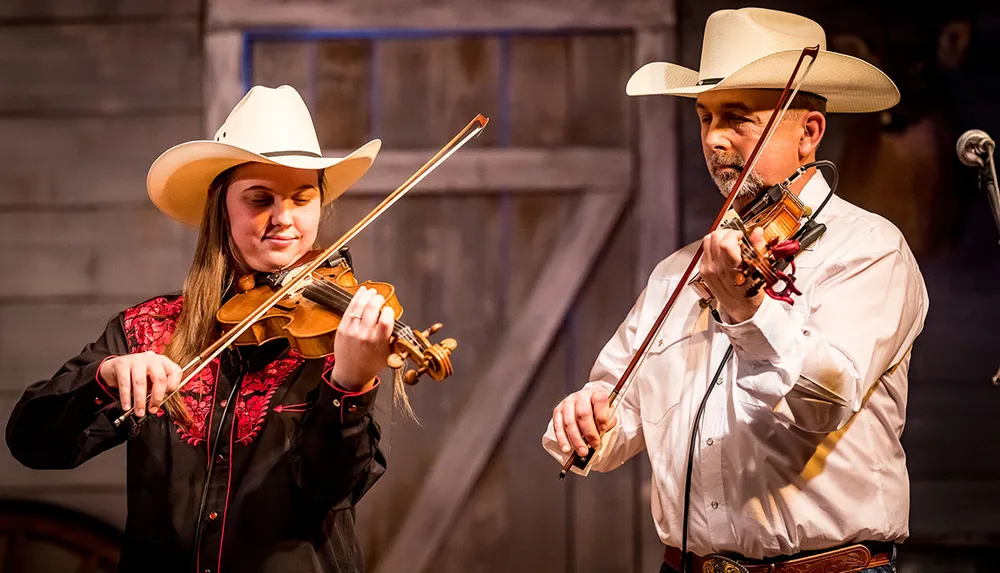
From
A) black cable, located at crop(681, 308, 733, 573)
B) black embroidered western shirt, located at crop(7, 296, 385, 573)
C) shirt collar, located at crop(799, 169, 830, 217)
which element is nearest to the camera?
→ black embroidered western shirt, located at crop(7, 296, 385, 573)

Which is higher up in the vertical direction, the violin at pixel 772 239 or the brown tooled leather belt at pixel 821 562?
the violin at pixel 772 239

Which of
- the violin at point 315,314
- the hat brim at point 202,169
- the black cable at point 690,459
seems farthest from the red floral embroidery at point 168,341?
the black cable at point 690,459

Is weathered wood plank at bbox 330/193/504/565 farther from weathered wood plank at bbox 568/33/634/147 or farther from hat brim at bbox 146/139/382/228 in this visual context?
hat brim at bbox 146/139/382/228

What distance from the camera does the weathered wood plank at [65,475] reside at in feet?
12.0

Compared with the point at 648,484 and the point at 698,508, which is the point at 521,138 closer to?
the point at 648,484

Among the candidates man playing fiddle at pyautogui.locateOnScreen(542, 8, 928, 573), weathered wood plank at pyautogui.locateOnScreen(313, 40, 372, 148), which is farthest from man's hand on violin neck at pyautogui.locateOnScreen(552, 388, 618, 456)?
weathered wood plank at pyautogui.locateOnScreen(313, 40, 372, 148)

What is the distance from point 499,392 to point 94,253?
4.67ft

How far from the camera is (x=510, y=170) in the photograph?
11.7ft

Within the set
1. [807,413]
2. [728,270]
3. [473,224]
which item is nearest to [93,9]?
[473,224]

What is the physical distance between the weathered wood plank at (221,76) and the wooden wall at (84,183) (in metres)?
0.07

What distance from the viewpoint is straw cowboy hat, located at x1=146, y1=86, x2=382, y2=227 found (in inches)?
89.0

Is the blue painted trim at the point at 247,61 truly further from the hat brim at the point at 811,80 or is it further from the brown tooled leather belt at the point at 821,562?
the brown tooled leather belt at the point at 821,562

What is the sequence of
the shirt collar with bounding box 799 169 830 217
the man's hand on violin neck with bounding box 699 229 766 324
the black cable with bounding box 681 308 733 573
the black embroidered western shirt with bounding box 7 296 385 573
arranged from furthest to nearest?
the shirt collar with bounding box 799 169 830 217, the black cable with bounding box 681 308 733 573, the black embroidered western shirt with bounding box 7 296 385 573, the man's hand on violin neck with bounding box 699 229 766 324

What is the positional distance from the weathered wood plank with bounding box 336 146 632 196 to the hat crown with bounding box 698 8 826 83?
45.0 inches
